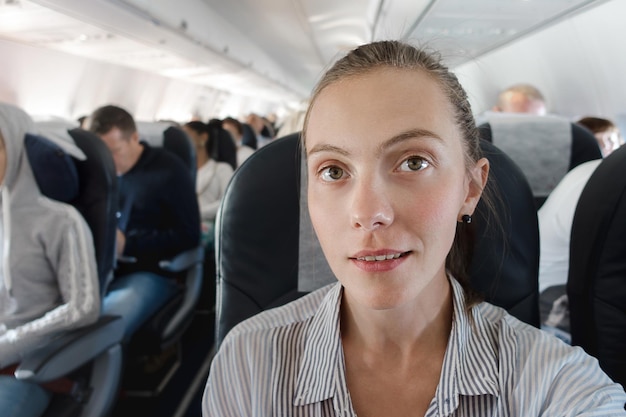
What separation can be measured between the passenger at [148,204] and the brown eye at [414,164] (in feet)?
8.24

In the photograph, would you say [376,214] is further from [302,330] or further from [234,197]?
[234,197]

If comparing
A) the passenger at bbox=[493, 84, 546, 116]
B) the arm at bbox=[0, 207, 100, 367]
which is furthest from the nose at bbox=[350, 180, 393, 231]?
the passenger at bbox=[493, 84, 546, 116]

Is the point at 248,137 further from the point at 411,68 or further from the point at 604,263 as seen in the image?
the point at 411,68

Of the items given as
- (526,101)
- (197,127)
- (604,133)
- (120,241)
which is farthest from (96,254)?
(526,101)

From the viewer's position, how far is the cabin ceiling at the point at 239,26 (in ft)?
13.3

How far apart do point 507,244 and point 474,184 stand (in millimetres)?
374

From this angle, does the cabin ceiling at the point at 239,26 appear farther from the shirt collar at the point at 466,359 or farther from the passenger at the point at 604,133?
the passenger at the point at 604,133

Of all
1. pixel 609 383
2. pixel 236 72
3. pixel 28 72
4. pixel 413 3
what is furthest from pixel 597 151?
pixel 236 72

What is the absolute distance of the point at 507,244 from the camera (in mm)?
1364

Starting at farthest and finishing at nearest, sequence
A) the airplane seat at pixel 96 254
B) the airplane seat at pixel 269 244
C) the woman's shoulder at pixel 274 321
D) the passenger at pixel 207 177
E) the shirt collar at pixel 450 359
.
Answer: the passenger at pixel 207 177 → the airplane seat at pixel 96 254 → the airplane seat at pixel 269 244 → the woman's shoulder at pixel 274 321 → the shirt collar at pixel 450 359

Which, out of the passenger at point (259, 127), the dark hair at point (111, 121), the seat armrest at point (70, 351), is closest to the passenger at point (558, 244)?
the seat armrest at point (70, 351)

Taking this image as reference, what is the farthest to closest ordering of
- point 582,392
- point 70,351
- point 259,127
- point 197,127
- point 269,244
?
point 259,127
point 197,127
point 70,351
point 269,244
point 582,392

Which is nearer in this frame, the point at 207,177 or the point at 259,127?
the point at 207,177

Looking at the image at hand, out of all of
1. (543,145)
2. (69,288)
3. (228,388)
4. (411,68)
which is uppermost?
(543,145)
